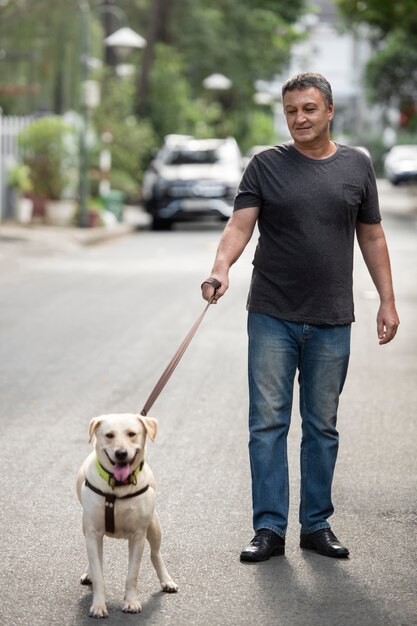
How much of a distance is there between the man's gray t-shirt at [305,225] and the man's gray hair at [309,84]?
231mm

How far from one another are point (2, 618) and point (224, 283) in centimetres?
159

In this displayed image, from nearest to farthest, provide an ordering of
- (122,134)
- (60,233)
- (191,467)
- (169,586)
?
(169,586) < (191,467) < (60,233) < (122,134)

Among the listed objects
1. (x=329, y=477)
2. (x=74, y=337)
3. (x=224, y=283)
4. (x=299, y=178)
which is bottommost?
(x=74, y=337)

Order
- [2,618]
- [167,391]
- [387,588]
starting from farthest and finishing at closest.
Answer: [167,391] → [387,588] → [2,618]

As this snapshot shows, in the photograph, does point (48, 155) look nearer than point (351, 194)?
No

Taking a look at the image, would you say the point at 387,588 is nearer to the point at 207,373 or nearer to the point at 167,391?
the point at 167,391

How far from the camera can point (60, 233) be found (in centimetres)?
2519

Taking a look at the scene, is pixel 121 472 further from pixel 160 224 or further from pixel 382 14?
pixel 382 14

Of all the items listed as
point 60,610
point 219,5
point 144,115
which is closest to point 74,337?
point 60,610

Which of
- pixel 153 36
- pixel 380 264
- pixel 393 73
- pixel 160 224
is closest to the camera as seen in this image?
pixel 380 264

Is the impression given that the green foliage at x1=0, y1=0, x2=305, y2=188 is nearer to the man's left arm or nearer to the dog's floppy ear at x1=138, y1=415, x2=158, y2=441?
the man's left arm

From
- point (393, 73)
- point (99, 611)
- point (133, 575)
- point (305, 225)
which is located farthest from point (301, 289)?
point (393, 73)

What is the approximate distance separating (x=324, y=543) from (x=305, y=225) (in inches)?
50.3

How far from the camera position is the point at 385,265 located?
5848 millimetres
